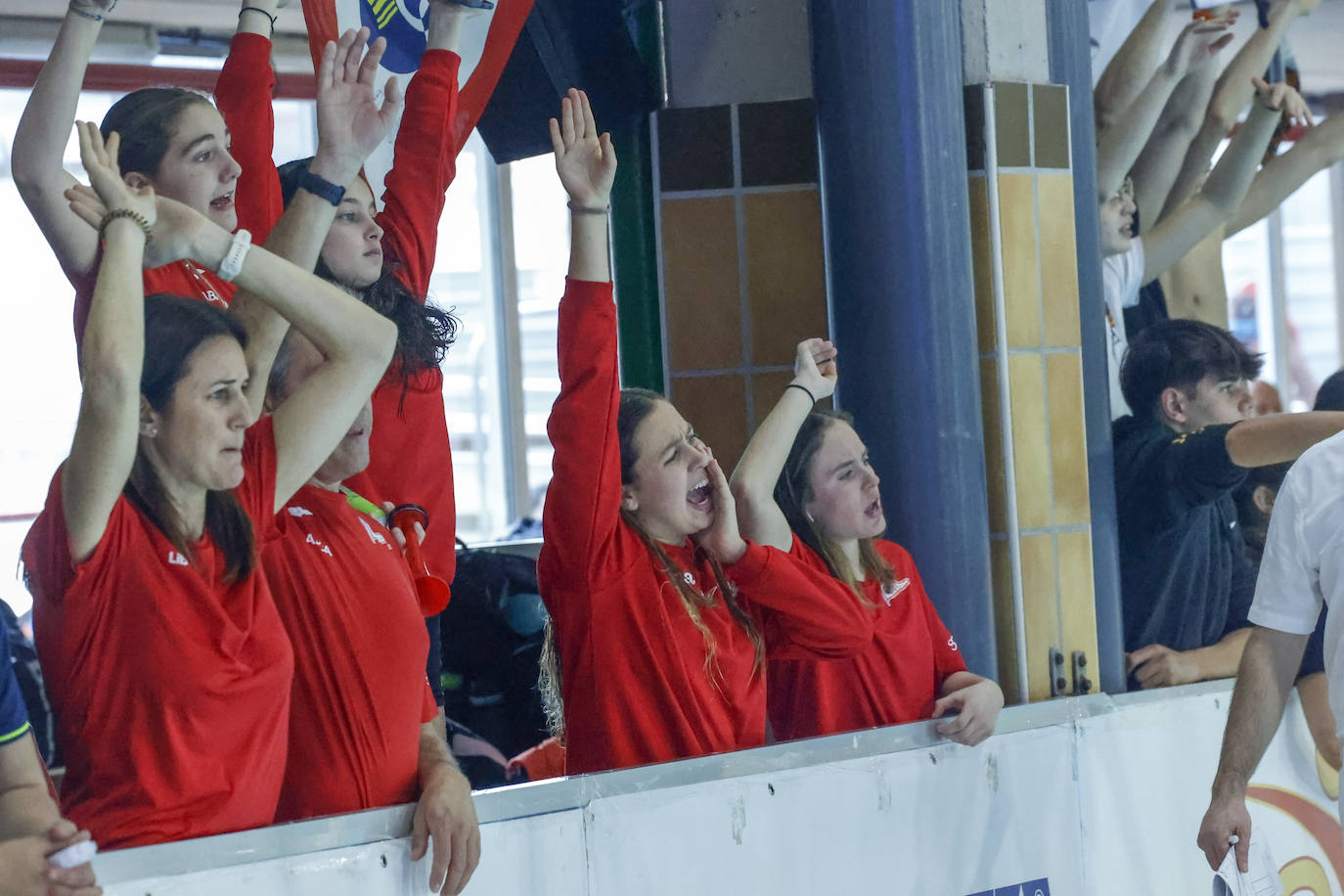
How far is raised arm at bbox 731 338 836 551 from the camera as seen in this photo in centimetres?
251

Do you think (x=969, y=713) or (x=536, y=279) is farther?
(x=536, y=279)

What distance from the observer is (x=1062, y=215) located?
315 centimetres

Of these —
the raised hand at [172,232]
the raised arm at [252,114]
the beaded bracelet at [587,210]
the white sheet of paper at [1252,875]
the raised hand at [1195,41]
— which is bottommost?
the white sheet of paper at [1252,875]

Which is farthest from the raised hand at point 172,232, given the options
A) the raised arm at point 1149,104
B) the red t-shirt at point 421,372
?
the raised arm at point 1149,104

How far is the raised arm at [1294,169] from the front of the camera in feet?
13.9

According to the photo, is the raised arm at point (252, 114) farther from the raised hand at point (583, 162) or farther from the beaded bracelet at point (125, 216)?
the beaded bracelet at point (125, 216)

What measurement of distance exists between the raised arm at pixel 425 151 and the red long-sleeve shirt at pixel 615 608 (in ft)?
1.45

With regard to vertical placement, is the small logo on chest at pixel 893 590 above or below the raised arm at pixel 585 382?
below

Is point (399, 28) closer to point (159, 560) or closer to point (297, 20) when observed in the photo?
point (159, 560)

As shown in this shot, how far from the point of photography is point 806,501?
269cm

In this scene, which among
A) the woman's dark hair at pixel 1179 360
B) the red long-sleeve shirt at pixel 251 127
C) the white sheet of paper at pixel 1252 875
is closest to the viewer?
the white sheet of paper at pixel 1252 875

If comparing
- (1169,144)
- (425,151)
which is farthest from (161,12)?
(425,151)

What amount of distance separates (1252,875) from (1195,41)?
7.42 feet

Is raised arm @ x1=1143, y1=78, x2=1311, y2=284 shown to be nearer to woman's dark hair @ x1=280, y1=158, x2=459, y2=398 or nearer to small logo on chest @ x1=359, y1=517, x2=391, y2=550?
woman's dark hair @ x1=280, y1=158, x2=459, y2=398
